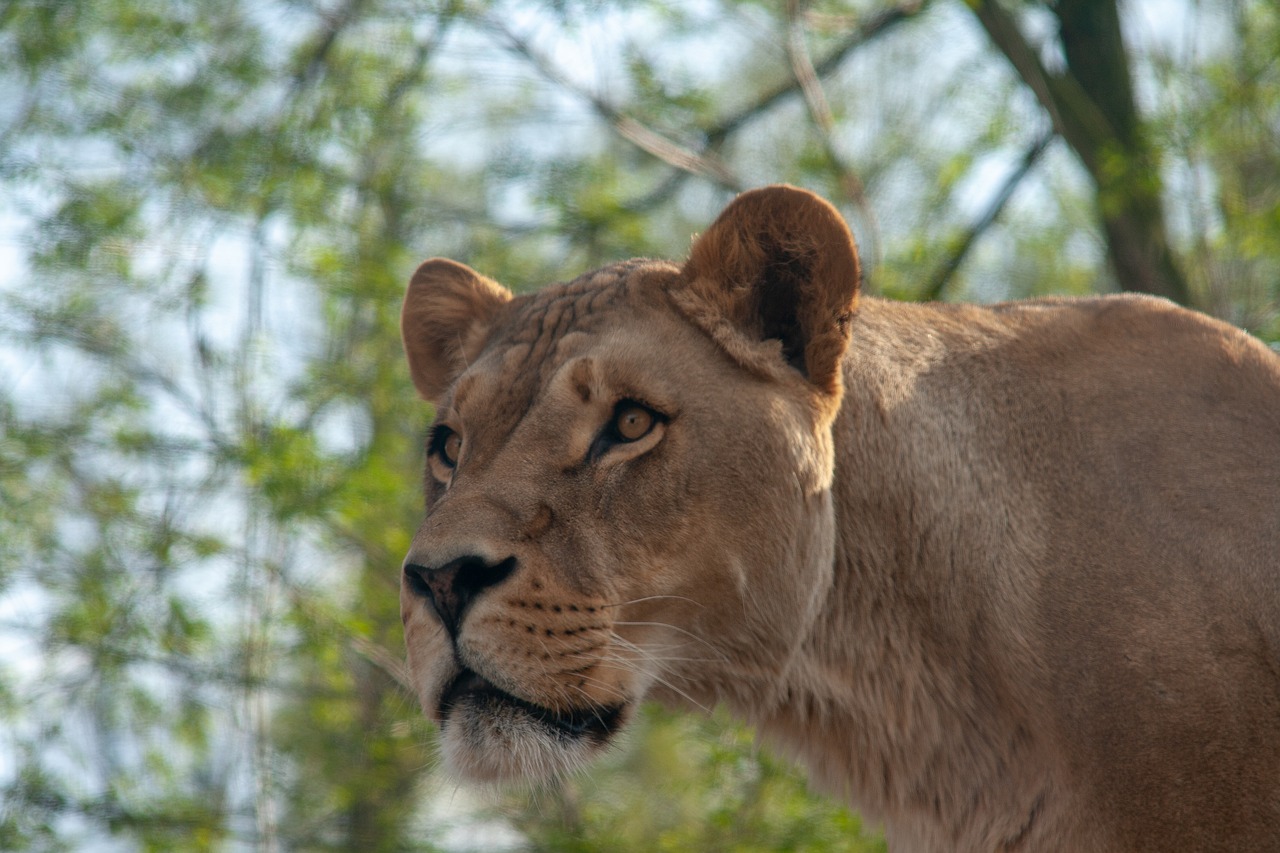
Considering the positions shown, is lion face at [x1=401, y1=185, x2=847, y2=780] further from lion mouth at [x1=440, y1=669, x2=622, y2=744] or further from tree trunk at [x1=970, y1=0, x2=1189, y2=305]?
tree trunk at [x1=970, y1=0, x2=1189, y2=305]

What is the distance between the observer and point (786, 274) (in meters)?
3.81

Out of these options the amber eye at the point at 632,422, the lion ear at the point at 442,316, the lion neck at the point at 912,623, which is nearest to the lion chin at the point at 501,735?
the lion neck at the point at 912,623

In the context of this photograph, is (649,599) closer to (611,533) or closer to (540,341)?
(611,533)

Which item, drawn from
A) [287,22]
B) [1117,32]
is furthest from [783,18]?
[287,22]

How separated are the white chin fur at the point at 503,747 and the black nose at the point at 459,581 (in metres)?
0.26

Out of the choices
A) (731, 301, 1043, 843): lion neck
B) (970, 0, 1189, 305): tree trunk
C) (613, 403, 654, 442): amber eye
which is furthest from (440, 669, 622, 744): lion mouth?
(970, 0, 1189, 305): tree trunk

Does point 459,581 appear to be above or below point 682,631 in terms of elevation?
above

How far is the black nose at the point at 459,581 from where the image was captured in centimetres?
325

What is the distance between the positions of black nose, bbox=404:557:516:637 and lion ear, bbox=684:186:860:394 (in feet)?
3.53

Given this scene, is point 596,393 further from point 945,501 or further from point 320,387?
point 320,387

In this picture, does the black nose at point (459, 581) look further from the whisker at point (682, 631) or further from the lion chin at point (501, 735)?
the whisker at point (682, 631)

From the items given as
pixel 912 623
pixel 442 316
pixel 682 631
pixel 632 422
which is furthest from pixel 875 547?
pixel 442 316

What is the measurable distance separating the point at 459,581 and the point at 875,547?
1243mm

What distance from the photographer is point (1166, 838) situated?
127 inches
